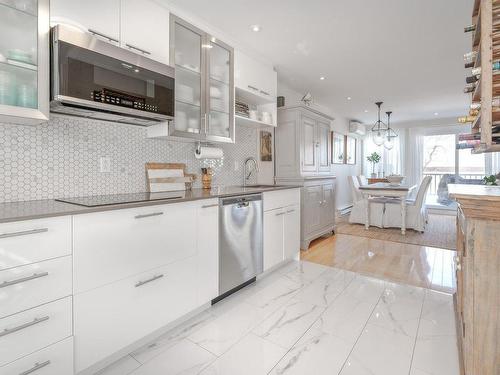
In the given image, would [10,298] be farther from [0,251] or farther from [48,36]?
[48,36]

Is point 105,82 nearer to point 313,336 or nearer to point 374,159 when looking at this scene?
point 313,336

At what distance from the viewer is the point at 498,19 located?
121 cm

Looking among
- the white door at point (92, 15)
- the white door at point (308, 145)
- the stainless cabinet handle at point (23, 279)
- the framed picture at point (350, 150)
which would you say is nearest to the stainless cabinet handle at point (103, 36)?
the white door at point (92, 15)

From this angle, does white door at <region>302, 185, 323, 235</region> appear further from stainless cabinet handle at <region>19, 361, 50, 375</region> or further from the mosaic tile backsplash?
stainless cabinet handle at <region>19, 361, 50, 375</region>

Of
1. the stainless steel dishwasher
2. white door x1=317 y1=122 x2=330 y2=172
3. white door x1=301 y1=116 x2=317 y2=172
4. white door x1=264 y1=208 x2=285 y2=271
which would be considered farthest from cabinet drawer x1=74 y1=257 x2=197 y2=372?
white door x1=317 y1=122 x2=330 y2=172

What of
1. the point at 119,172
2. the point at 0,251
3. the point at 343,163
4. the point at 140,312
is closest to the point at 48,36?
the point at 119,172

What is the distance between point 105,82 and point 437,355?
2.61 metres

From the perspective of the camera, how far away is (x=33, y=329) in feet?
3.91

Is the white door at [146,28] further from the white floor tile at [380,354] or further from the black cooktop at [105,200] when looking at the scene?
the white floor tile at [380,354]

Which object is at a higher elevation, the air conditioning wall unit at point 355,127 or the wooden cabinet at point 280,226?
the air conditioning wall unit at point 355,127

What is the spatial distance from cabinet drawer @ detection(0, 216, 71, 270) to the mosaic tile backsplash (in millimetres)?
596

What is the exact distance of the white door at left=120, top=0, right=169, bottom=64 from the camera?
1863 millimetres

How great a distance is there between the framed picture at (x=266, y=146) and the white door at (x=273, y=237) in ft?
3.70

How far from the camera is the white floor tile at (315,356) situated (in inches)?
59.0
